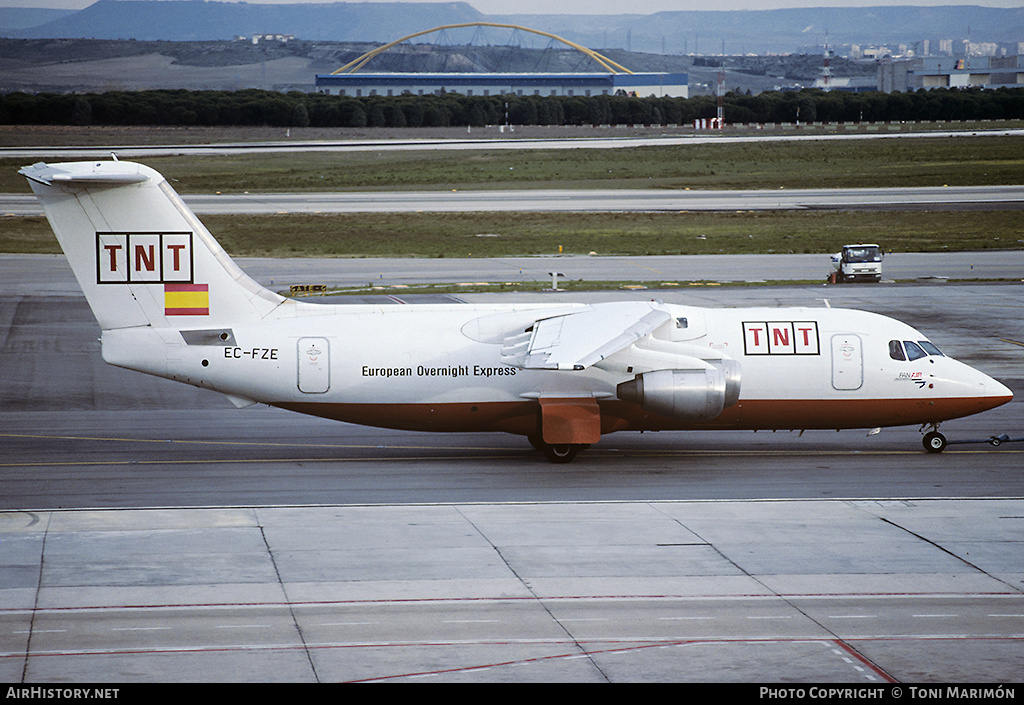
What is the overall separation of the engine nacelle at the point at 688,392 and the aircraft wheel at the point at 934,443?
5.77m

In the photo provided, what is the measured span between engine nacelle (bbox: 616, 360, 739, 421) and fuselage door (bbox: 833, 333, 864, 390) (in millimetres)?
3087

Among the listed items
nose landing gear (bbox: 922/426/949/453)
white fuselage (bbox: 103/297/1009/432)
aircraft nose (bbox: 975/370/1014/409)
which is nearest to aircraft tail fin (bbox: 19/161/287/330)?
white fuselage (bbox: 103/297/1009/432)

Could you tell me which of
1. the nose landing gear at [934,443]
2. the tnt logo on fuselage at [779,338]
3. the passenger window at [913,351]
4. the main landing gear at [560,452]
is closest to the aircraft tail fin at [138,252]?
the main landing gear at [560,452]

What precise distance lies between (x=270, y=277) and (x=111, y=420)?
84.5 ft

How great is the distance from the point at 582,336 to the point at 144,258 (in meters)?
10.3

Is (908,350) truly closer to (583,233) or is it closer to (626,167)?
(583,233)

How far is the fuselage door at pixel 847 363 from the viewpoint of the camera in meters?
26.8

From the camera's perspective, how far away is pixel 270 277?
55.6m

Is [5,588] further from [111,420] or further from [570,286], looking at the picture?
[570,286]

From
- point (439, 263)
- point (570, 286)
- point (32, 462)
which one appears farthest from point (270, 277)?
point (32, 462)

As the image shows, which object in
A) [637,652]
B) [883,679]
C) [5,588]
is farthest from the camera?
[5,588]

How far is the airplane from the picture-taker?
25.0m

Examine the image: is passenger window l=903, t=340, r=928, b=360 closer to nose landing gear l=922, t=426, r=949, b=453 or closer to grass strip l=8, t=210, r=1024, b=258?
nose landing gear l=922, t=426, r=949, b=453

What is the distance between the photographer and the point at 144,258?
25281 mm
